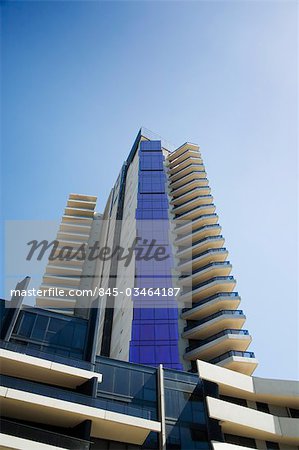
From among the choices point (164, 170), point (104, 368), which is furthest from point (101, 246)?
point (104, 368)

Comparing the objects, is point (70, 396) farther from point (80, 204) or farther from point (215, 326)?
point (80, 204)

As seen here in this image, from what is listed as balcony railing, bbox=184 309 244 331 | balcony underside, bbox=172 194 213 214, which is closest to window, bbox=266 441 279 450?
balcony railing, bbox=184 309 244 331

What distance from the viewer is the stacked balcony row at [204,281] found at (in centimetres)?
3622

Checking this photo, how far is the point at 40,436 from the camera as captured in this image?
19906 mm

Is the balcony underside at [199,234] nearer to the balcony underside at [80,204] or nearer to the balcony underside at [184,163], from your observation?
the balcony underside at [184,163]

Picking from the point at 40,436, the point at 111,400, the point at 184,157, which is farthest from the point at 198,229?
the point at 40,436

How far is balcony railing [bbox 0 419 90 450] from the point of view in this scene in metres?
19.4

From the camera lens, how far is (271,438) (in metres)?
26.2

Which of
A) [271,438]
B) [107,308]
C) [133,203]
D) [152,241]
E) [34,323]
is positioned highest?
[133,203]

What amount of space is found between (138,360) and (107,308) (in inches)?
603

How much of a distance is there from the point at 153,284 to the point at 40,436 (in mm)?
23163

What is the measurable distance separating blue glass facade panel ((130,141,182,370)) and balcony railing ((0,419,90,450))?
1327 cm

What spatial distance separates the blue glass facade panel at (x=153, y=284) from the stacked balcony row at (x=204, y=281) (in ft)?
7.57

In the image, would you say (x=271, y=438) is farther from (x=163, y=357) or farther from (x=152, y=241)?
(x=152, y=241)
